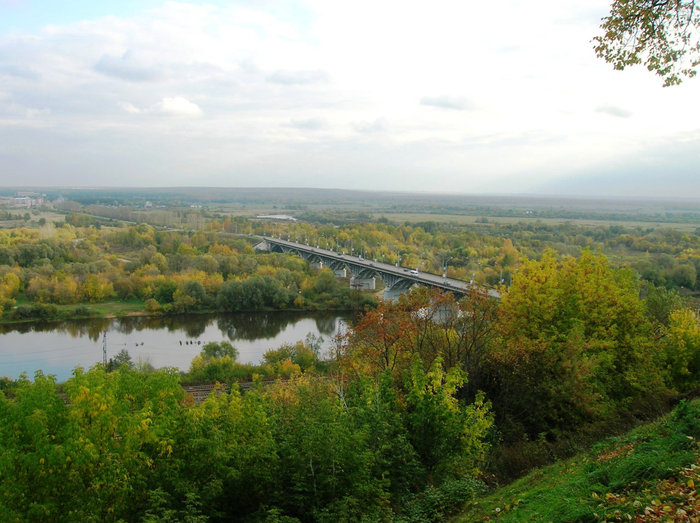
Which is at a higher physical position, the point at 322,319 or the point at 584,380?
the point at 584,380

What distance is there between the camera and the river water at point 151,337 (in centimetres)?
2117

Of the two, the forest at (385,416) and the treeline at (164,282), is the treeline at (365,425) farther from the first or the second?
the treeline at (164,282)

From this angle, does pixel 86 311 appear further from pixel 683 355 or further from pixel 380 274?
pixel 683 355

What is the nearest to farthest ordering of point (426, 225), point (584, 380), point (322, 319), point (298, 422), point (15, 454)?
point (15, 454), point (298, 422), point (584, 380), point (322, 319), point (426, 225)

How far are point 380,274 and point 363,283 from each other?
7.55 feet

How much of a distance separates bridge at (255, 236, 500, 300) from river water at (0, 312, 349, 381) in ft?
16.5

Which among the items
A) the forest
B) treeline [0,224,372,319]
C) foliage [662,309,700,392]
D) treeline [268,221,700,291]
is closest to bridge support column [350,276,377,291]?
treeline [0,224,372,319]

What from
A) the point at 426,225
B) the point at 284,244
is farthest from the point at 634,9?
the point at 426,225

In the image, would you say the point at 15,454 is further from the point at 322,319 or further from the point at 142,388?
the point at 322,319

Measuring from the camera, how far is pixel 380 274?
36375 millimetres

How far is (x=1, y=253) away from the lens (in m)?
41.0

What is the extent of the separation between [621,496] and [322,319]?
27326 mm

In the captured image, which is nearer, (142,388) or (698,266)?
(142,388)

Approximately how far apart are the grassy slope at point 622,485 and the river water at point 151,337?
17289mm
